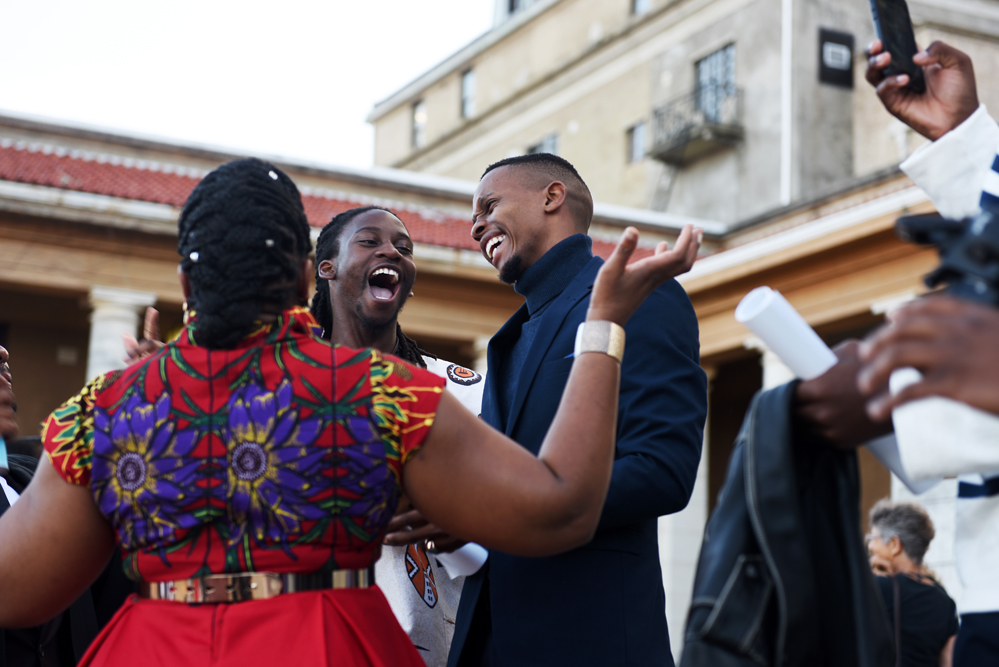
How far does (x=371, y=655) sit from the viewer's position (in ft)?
7.08

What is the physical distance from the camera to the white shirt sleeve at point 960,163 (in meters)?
2.21

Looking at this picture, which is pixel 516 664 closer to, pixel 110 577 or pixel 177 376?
pixel 177 376

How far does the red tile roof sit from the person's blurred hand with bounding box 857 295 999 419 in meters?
13.6

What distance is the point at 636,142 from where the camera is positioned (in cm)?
2997

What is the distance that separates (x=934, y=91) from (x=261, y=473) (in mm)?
1562

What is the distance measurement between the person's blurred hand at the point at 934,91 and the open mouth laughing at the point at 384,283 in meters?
2.09

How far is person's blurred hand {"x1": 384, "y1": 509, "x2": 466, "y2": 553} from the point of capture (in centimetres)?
271

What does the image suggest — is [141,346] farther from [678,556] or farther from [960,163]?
[678,556]

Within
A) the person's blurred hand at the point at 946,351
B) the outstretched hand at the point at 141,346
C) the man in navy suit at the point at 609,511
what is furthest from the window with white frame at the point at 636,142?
the person's blurred hand at the point at 946,351

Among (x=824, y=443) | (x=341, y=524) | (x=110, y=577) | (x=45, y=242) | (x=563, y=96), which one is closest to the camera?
(x=824, y=443)

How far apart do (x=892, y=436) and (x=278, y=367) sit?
3.63 feet

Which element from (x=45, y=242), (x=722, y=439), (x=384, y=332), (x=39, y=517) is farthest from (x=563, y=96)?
(x=39, y=517)

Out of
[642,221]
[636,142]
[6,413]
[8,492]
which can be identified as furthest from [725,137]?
[6,413]

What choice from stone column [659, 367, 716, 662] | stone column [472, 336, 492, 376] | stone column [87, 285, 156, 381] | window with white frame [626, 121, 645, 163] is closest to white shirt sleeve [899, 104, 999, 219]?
stone column [87, 285, 156, 381]
